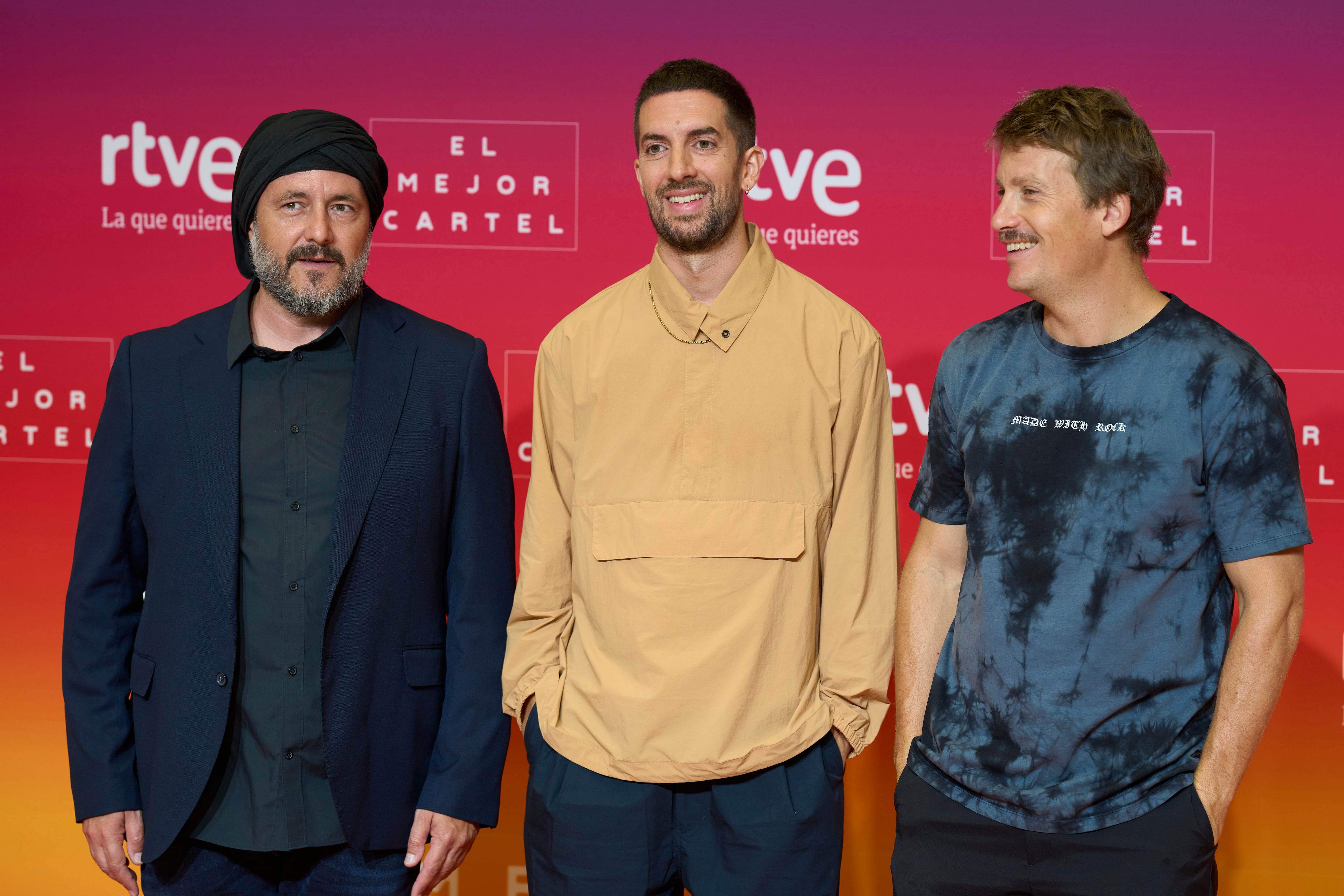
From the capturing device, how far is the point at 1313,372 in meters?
2.83

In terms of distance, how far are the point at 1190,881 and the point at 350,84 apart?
2.52m

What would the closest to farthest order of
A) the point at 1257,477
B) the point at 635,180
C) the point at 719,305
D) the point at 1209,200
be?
the point at 1257,477
the point at 719,305
the point at 1209,200
the point at 635,180

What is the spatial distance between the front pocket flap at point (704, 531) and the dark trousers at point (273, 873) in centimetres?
58

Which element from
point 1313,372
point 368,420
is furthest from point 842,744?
point 1313,372

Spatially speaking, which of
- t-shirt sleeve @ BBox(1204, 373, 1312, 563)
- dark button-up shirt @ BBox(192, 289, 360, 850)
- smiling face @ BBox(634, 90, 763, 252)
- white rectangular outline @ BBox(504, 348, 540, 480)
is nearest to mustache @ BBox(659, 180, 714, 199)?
smiling face @ BBox(634, 90, 763, 252)

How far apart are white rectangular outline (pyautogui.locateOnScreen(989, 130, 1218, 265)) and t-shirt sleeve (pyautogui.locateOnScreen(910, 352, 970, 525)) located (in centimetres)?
117

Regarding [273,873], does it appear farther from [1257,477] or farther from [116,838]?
[1257,477]

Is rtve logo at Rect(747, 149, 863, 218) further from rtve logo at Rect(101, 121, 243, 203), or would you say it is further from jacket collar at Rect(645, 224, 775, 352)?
rtve logo at Rect(101, 121, 243, 203)

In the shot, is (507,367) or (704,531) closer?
(704,531)

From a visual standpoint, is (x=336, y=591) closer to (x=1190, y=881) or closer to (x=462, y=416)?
(x=462, y=416)

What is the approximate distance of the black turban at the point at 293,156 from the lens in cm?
175

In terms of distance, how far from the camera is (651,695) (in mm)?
1720

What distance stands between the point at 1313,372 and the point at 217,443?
2.52 meters

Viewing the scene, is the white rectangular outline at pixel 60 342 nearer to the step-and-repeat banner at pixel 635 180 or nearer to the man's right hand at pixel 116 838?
the step-and-repeat banner at pixel 635 180
